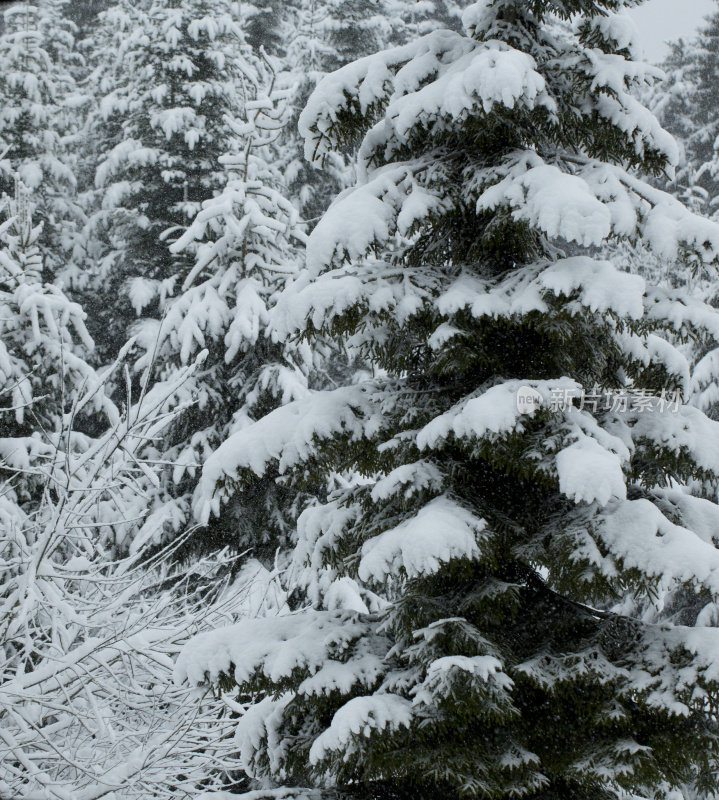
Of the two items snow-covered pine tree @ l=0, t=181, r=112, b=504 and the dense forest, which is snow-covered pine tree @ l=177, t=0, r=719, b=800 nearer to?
the dense forest

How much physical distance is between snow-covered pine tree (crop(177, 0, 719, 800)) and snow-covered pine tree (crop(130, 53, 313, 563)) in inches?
205

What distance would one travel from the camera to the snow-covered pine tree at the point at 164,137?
16.8m

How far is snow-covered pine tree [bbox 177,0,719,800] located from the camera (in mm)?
4207

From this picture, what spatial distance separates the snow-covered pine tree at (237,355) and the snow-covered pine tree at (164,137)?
5.11m

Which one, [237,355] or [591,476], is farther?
[237,355]

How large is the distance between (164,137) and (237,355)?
25.8ft

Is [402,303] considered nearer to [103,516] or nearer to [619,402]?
[619,402]

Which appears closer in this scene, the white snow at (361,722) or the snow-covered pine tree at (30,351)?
the white snow at (361,722)

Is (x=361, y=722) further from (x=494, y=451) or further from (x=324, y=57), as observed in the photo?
(x=324, y=57)

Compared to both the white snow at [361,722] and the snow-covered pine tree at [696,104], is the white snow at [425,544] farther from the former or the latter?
the snow-covered pine tree at [696,104]

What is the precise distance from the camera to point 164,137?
17.3 meters

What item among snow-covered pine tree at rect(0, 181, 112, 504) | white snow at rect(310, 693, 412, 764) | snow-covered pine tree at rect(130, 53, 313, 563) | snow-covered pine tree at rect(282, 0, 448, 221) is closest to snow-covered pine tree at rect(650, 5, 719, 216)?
snow-covered pine tree at rect(282, 0, 448, 221)

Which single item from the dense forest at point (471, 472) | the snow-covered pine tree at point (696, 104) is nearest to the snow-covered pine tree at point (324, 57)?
the snow-covered pine tree at point (696, 104)

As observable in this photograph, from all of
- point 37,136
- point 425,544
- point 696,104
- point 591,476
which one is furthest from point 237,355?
point 696,104
